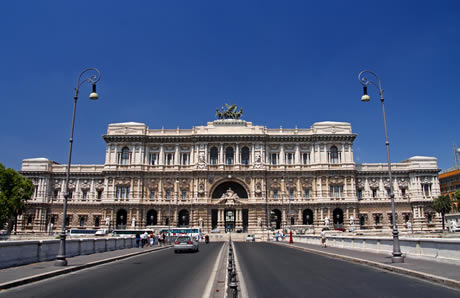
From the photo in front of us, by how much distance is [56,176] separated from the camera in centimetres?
8156

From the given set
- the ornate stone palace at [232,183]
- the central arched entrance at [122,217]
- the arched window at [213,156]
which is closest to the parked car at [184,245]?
the ornate stone palace at [232,183]

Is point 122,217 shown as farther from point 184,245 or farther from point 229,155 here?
point 184,245

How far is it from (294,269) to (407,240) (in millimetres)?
8519

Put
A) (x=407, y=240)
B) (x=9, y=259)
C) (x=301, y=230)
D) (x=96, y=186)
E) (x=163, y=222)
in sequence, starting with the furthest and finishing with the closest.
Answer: (x=96, y=186) → (x=163, y=222) → (x=301, y=230) → (x=407, y=240) → (x=9, y=259)

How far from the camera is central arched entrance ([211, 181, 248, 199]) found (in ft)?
256

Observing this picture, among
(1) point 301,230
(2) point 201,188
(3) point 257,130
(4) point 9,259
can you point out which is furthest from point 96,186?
(4) point 9,259

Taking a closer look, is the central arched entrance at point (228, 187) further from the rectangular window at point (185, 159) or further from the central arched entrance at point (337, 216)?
the central arched entrance at point (337, 216)

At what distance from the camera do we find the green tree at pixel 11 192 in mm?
60562

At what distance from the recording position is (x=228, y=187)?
78.3 metres

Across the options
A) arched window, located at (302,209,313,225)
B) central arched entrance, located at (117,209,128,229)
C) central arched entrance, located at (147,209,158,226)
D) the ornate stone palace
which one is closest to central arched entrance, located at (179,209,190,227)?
the ornate stone palace

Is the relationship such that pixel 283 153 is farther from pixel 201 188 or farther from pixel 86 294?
pixel 86 294

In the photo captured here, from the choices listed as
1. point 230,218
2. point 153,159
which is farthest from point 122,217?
point 230,218

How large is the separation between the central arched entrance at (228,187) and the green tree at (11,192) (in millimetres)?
34081

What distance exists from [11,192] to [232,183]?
130ft
